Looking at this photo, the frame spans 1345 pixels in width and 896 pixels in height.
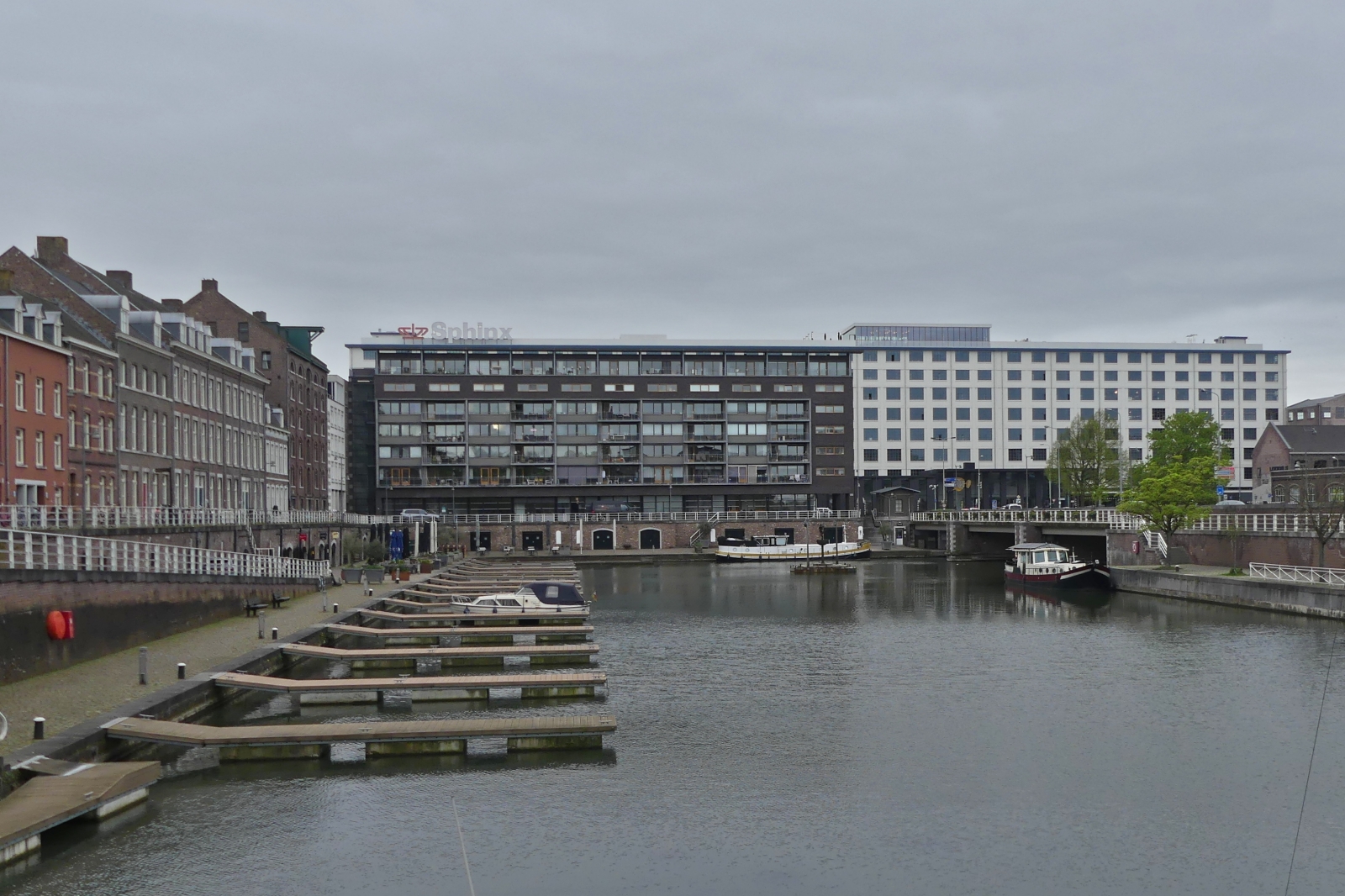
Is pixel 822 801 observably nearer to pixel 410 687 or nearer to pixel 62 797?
pixel 62 797

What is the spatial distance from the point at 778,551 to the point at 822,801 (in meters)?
102

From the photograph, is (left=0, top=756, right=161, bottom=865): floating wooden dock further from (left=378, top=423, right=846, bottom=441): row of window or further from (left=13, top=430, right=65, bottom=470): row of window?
(left=378, top=423, right=846, bottom=441): row of window

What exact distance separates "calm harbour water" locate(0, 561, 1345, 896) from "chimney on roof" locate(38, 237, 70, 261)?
166ft

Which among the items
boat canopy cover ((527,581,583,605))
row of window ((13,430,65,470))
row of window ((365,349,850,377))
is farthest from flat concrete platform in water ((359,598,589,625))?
row of window ((365,349,850,377))

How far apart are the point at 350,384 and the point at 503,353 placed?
2085cm

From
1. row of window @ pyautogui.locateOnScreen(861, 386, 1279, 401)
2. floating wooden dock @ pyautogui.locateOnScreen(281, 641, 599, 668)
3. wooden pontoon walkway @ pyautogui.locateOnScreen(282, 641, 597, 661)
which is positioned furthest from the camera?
row of window @ pyautogui.locateOnScreen(861, 386, 1279, 401)

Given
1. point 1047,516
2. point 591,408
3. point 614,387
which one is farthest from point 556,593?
point 614,387

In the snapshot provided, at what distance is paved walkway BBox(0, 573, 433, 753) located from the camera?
2752 centimetres

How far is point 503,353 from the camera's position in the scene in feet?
475

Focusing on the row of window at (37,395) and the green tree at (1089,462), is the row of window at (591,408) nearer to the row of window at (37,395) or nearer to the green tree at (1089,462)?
the green tree at (1089,462)

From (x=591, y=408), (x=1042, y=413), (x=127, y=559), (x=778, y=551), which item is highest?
(x=1042, y=413)

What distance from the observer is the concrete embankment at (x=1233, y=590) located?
56844 mm

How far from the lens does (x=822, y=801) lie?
24.9m

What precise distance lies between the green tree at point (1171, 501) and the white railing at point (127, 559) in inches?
2200
